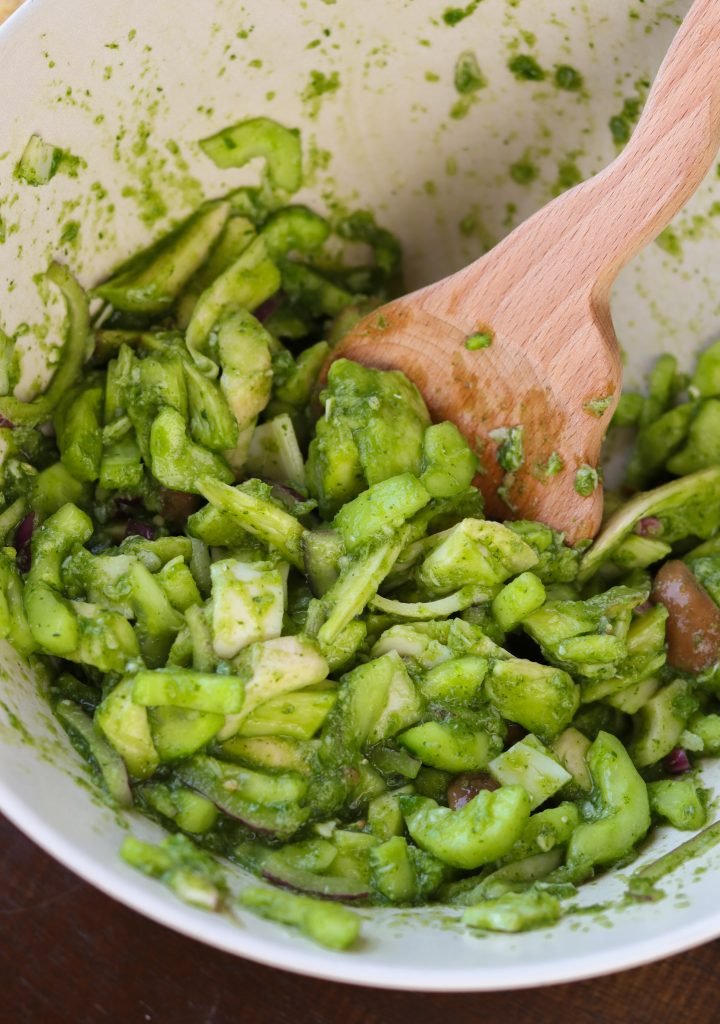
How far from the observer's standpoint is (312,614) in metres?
1.61

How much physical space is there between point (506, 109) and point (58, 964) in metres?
1.57

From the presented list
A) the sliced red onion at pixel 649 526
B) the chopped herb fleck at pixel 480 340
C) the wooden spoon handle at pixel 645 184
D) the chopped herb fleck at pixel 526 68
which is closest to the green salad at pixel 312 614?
the sliced red onion at pixel 649 526

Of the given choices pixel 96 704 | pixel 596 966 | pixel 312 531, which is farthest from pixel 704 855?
pixel 96 704

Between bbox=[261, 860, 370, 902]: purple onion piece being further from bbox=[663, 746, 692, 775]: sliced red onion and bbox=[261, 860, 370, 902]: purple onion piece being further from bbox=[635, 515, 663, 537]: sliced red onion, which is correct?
bbox=[635, 515, 663, 537]: sliced red onion

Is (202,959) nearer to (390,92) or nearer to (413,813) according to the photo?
(413,813)

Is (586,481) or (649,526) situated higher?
(586,481)

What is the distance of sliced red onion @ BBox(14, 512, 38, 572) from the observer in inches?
64.6

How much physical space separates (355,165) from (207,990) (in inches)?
54.4

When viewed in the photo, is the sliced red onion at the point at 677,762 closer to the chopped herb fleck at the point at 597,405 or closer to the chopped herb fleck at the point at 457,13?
the chopped herb fleck at the point at 597,405

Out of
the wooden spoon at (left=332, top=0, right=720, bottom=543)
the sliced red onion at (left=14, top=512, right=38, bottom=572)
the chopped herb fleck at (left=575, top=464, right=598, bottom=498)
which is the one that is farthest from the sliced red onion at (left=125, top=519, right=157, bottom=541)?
the chopped herb fleck at (left=575, top=464, right=598, bottom=498)

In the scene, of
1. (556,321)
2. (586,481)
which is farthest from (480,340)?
(586,481)

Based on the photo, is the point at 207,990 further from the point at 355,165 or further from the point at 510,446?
the point at 355,165

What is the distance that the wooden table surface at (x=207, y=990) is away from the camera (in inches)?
67.7

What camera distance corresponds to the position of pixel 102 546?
1.74m
